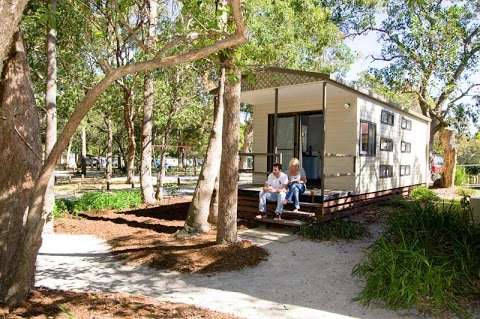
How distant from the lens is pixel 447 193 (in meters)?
16.4

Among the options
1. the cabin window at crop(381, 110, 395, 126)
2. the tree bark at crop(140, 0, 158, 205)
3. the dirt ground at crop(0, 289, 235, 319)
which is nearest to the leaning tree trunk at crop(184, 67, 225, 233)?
the dirt ground at crop(0, 289, 235, 319)

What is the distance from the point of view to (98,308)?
4.54 metres

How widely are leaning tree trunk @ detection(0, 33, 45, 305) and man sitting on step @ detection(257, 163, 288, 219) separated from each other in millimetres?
5816

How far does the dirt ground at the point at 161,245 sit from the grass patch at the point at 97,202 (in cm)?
101

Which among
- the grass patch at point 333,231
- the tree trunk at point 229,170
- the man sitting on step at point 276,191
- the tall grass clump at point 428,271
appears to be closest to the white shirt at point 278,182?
the man sitting on step at point 276,191

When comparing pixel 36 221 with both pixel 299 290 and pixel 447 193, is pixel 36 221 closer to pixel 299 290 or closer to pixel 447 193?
pixel 299 290

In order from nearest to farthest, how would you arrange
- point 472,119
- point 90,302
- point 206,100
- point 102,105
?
point 90,302
point 102,105
point 472,119
point 206,100

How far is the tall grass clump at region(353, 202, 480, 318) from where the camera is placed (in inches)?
195

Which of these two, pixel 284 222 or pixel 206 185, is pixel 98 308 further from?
pixel 284 222

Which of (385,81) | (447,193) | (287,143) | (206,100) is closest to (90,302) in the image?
(287,143)

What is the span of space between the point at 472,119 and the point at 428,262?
2091 cm

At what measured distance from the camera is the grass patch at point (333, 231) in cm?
859

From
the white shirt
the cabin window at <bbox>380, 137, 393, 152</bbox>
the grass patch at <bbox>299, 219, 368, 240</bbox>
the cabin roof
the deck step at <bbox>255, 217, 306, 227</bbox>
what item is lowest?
the grass patch at <bbox>299, 219, 368, 240</bbox>

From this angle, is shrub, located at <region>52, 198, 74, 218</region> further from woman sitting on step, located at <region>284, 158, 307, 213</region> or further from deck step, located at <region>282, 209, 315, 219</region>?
woman sitting on step, located at <region>284, 158, 307, 213</region>
